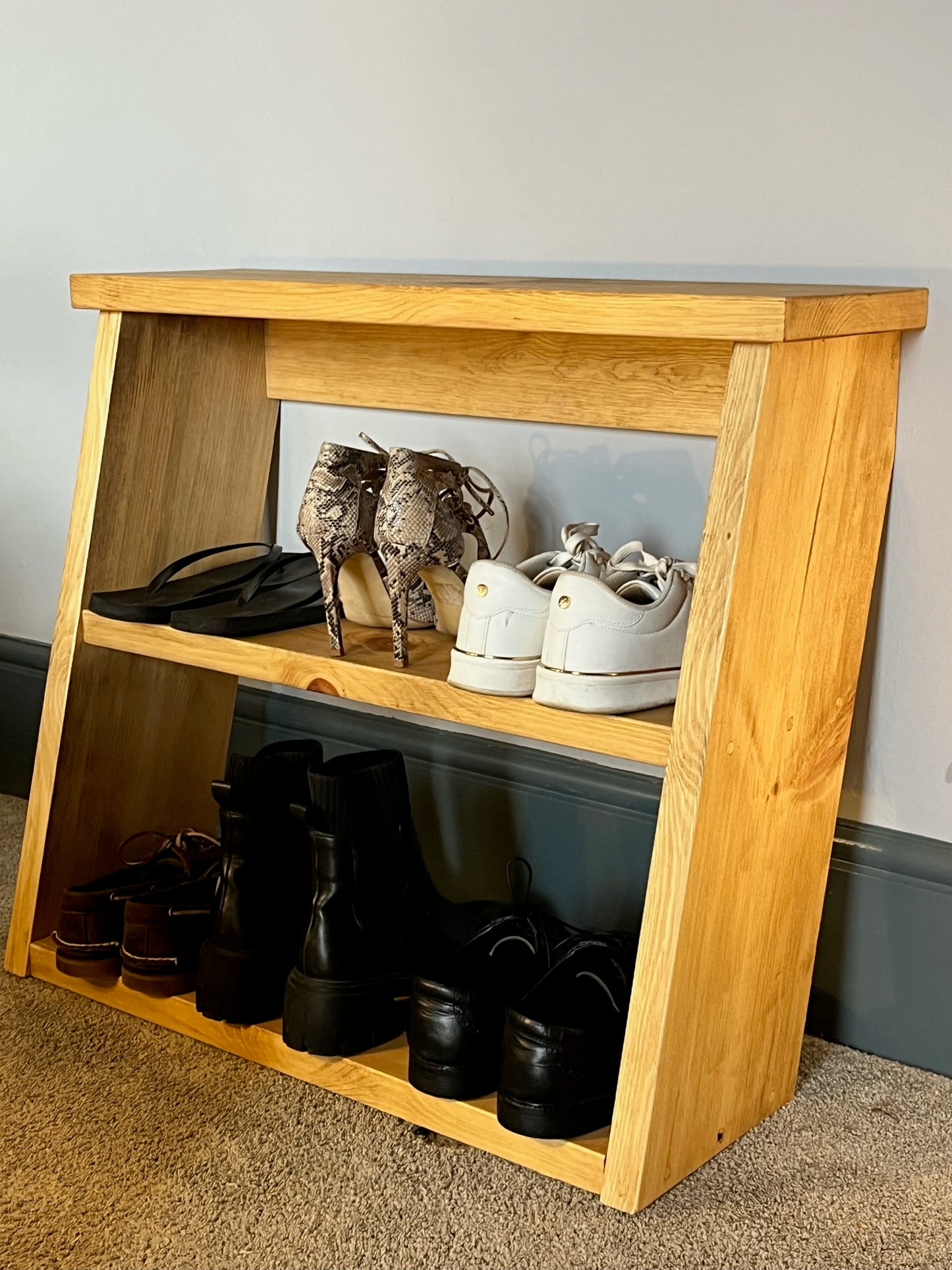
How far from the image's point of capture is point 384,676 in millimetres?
1098

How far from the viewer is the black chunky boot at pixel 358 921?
3.60ft

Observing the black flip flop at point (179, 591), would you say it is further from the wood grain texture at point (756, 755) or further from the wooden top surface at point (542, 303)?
the wood grain texture at point (756, 755)

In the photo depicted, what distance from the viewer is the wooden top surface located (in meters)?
0.90

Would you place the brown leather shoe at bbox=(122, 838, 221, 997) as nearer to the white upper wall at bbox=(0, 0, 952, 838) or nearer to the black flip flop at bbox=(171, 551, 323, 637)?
the black flip flop at bbox=(171, 551, 323, 637)

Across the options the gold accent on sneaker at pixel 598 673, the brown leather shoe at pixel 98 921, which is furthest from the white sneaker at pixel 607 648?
the brown leather shoe at pixel 98 921

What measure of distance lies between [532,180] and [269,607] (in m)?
0.49

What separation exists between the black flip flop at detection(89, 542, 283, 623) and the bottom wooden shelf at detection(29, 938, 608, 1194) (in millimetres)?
346

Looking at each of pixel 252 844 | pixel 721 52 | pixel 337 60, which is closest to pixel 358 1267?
pixel 252 844

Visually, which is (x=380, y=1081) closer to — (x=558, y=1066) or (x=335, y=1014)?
(x=335, y=1014)

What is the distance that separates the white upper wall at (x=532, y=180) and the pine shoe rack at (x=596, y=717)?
7 cm

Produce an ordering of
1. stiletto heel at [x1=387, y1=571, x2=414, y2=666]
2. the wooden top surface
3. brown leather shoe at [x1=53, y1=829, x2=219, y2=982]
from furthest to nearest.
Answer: brown leather shoe at [x1=53, y1=829, x2=219, y2=982] < stiletto heel at [x1=387, y1=571, x2=414, y2=666] < the wooden top surface

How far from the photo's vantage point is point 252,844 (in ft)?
3.81

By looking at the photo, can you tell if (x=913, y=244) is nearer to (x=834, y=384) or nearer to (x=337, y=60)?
(x=834, y=384)

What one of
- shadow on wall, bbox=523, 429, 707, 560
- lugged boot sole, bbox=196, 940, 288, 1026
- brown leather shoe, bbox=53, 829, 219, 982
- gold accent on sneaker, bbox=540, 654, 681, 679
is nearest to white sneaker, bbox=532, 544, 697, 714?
gold accent on sneaker, bbox=540, 654, 681, 679
